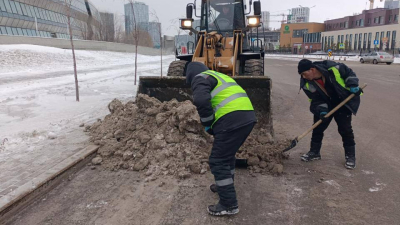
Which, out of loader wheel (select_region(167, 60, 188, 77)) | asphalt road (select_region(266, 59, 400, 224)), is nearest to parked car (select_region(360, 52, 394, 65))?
asphalt road (select_region(266, 59, 400, 224))

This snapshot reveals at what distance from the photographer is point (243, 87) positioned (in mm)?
5383

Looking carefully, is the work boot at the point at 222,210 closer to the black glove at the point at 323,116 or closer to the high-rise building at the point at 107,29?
the black glove at the point at 323,116

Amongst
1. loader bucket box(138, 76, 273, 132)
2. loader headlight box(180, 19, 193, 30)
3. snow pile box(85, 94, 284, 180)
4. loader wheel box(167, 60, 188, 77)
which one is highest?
loader headlight box(180, 19, 193, 30)

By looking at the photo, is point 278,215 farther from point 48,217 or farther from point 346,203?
point 48,217

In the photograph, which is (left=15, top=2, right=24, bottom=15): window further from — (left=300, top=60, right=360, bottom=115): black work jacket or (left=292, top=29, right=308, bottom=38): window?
(left=292, top=29, right=308, bottom=38): window

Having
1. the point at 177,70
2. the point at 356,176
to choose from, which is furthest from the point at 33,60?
the point at 356,176

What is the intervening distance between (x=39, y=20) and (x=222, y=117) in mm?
44522

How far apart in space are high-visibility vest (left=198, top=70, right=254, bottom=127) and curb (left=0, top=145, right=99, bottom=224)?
2319 millimetres

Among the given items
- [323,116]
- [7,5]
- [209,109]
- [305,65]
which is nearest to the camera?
[209,109]

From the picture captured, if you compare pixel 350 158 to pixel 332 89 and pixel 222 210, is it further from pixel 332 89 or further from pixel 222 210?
pixel 222 210

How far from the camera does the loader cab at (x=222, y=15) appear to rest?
7910mm

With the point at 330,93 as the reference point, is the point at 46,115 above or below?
below

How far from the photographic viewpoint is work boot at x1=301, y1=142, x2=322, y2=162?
180 inches

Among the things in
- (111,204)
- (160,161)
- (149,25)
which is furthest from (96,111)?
(149,25)
